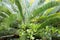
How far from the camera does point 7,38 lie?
1.17 m

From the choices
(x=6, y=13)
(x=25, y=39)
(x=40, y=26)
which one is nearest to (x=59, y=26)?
(x=40, y=26)

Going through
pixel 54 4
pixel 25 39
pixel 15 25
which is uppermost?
pixel 54 4

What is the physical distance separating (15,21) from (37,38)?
7.4 inches

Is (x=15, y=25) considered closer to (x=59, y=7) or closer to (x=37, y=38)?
(x=37, y=38)

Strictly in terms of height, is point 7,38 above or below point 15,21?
below

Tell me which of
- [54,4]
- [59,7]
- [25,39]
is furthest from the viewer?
[59,7]

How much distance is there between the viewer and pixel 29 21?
48.2 inches

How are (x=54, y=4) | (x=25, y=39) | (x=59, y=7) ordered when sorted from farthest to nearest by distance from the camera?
(x=59, y=7)
(x=54, y=4)
(x=25, y=39)

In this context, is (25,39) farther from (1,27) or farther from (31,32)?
(1,27)

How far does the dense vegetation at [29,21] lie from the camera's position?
1128 millimetres

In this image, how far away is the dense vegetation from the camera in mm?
1128

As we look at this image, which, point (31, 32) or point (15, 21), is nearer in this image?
point (31, 32)

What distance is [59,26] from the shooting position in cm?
120

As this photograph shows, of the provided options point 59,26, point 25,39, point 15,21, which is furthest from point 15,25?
point 59,26
